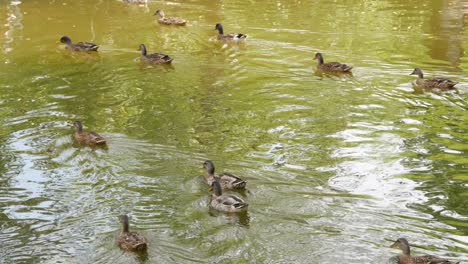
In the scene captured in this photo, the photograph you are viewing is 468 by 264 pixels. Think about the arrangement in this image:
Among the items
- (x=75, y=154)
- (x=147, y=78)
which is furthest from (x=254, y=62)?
(x=75, y=154)

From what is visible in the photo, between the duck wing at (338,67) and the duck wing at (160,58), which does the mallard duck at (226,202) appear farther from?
the duck wing at (160,58)

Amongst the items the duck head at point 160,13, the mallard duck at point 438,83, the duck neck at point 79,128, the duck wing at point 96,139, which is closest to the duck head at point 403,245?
the duck wing at point 96,139

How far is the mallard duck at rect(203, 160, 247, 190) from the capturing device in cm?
1191

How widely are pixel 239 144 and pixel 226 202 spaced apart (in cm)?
313

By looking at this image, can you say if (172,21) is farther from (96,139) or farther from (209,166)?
(209,166)

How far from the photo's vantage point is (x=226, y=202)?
11195 mm

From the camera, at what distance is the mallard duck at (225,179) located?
1191cm

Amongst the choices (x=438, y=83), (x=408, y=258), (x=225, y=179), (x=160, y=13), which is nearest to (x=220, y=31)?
(x=160, y=13)

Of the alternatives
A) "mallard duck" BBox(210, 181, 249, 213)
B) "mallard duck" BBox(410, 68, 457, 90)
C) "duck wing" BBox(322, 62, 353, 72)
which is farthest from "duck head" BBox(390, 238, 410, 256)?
"duck wing" BBox(322, 62, 353, 72)

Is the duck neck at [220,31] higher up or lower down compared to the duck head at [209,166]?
higher up

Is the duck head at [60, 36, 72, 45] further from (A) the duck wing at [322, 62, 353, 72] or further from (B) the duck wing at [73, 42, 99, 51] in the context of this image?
(A) the duck wing at [322, 62, 353, 72]

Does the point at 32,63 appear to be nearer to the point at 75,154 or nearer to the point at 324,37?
the point at 75,154

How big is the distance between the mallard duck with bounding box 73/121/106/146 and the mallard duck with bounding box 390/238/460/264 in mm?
6437

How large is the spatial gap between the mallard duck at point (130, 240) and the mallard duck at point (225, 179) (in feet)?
6.87
